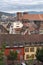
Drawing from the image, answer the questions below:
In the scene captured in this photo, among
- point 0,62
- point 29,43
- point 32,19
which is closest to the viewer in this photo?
point 0,62

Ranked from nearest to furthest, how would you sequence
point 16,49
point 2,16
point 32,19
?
point 16,49
point 32,19
point 2,16

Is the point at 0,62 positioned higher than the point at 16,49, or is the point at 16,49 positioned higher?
the point at 0,62

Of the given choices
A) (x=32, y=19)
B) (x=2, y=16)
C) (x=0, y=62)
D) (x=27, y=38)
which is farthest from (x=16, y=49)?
(x=2, y=16)

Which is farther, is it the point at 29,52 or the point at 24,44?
the point at 24,44

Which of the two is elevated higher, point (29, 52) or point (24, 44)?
point (24, 44)

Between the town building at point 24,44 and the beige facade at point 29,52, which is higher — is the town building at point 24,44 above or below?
above

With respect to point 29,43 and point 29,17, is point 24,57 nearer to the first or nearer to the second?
point 29,43

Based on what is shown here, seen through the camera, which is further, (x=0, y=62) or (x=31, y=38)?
(x=31, y=38)

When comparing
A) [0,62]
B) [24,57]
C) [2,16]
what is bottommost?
[2,16]

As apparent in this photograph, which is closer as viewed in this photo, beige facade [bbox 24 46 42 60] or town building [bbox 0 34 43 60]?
town building [bbox 0 34 43 60]

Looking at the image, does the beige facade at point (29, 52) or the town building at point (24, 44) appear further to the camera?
the beige facade at point (29, 52)

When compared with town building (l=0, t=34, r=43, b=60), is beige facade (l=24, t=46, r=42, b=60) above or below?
below
